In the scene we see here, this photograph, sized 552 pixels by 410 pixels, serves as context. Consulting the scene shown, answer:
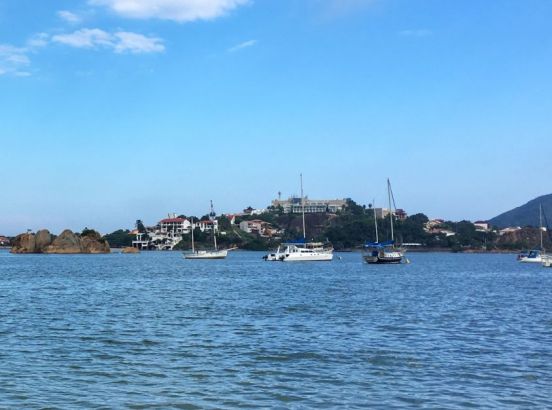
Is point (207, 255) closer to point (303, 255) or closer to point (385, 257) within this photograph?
point (303, 255)

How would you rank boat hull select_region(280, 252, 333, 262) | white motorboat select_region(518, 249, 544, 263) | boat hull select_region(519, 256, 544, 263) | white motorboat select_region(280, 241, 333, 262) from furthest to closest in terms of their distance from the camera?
white motorboat select_region(518, 249, 544, 263) < boat hull select_region(519, 256, 544, 263) < white motorboat select_region(280, 241, 333, 262) < boat hull select_region(280, 252, 333, 262)

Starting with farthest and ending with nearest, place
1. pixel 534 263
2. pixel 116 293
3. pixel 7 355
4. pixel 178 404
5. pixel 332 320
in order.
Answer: pixel 534 263
pixel 116 293
pixel 332 320
pixel 7 355
pixel 178 404

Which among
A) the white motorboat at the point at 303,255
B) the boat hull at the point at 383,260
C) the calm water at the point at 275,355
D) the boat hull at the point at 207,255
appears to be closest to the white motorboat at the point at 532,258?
the boat hull at the point at 383,260

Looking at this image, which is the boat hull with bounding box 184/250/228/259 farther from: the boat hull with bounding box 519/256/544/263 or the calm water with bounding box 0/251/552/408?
the calm water with bounding box 0/251/552/408

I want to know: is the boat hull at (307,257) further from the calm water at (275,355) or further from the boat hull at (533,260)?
the calm water at (275,355)

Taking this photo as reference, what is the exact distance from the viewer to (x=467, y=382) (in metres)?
17.6

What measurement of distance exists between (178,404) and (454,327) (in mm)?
17654

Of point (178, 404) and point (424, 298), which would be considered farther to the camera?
point (424, 298)

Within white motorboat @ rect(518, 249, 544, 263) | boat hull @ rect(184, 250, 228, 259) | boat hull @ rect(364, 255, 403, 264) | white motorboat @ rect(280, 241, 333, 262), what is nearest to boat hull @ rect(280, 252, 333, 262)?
white motorboat @ rect(280, 241, 333, 262)

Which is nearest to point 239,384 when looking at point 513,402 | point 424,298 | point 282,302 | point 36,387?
point 36,387

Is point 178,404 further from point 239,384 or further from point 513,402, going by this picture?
point 513,402

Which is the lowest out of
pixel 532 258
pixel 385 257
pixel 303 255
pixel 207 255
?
pixel 532 258

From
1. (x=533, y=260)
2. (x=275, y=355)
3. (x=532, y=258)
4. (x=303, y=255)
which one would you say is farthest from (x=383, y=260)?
(x=275, y=355)

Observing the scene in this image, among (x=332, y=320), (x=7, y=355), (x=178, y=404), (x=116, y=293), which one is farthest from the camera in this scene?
(x=116, y=293)
